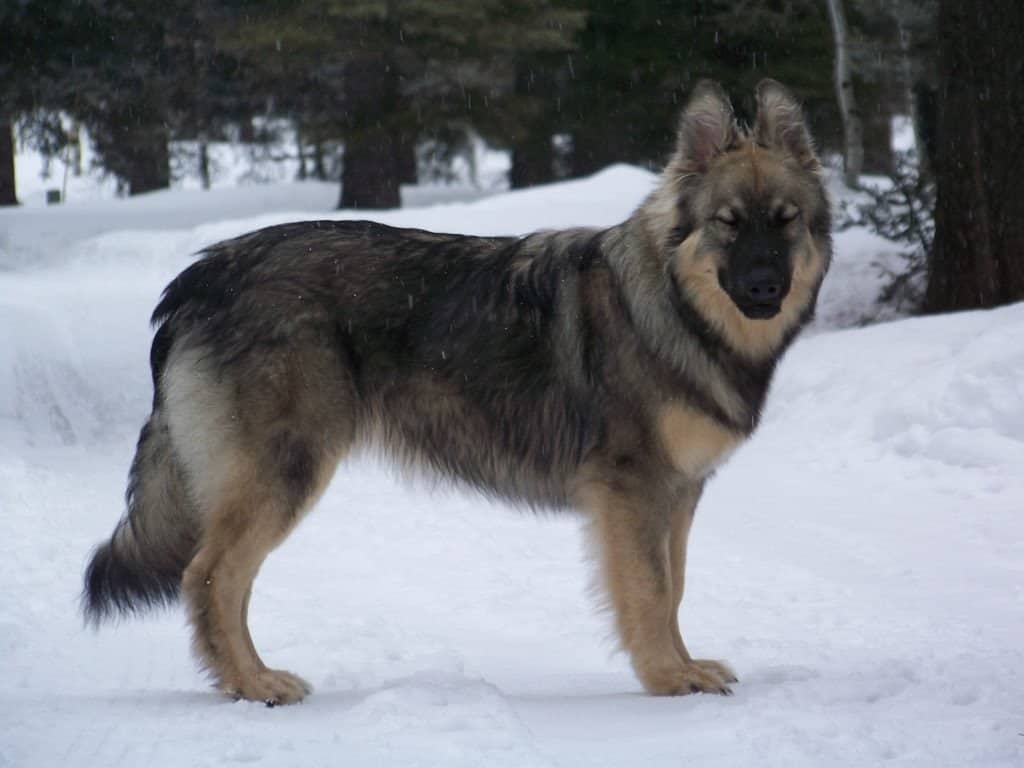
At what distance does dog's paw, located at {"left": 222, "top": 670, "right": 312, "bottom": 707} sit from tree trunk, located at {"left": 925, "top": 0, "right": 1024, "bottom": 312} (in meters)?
8.81

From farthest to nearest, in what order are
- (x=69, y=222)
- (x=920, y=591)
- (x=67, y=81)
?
(x=69, y=222) < (x=67, y=81) < (x=920, y=591)

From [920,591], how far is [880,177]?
20286mm

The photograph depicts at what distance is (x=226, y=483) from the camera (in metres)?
5.04

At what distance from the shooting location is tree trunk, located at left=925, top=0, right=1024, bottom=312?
11391mm

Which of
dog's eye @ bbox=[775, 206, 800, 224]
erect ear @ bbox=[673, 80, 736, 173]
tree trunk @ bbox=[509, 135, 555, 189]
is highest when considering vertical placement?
erect ear @ bbox=[673, 80, 736, 173]

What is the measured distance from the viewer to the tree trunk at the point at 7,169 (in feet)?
82.1

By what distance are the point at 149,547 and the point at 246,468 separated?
0.57 metres

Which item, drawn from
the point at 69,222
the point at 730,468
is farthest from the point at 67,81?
the point at 730,468

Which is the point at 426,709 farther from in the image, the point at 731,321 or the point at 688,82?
the point at 688,82

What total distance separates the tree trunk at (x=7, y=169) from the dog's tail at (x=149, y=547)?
21218 millimetres

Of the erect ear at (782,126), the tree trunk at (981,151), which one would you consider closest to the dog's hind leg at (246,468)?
the erect ear at (782,126)

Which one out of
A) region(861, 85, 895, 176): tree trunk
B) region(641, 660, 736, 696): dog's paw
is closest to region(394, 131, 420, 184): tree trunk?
region(861, 85, 895, 176): tree trunk

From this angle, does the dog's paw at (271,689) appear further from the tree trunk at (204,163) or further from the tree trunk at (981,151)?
the tree trunk at (204,163)

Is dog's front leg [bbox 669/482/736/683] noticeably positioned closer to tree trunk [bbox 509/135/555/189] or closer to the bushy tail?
the bushy tail
